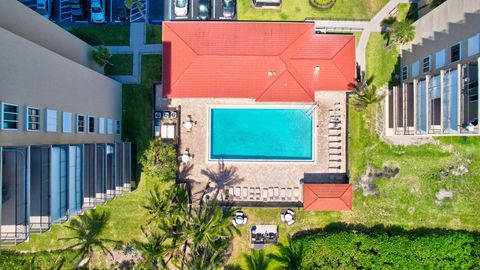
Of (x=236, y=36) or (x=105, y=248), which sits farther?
(x=105, y=248)

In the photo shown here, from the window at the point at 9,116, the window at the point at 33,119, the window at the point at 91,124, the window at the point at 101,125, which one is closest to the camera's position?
the window at the point at 9,116

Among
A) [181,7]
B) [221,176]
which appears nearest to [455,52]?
[221,176]

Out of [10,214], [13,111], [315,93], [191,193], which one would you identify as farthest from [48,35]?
[315,93]

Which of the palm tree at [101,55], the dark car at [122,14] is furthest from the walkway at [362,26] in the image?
the palm tree at [101,55]

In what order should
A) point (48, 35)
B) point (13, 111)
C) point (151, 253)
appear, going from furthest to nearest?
point (151, 253) → point (48, 35) → point (13, 111)

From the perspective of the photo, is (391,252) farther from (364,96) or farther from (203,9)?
(203,9)

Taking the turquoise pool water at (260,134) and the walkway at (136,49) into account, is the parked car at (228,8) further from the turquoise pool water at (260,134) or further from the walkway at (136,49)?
the turquoise pool water at (260,134)

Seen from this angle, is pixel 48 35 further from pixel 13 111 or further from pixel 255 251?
pixel 255 251
